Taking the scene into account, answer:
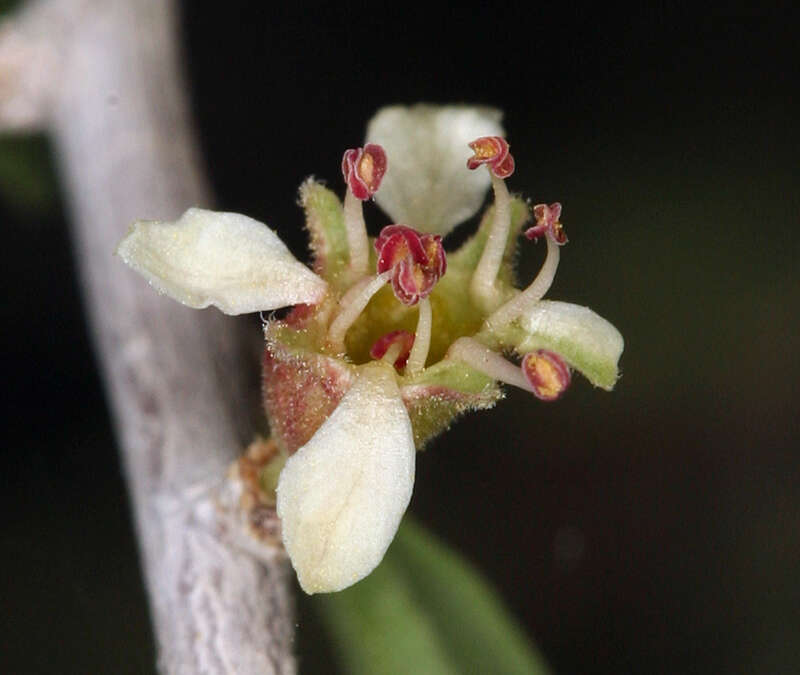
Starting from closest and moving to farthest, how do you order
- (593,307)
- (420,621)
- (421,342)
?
(421,342) → (420,621) → (593,307)

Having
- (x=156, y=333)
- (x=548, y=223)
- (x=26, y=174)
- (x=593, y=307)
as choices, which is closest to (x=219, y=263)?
(x=548, y=223)

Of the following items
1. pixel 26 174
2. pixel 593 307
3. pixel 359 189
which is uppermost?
pixel 359 189

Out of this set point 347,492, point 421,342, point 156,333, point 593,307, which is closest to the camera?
point 347,492

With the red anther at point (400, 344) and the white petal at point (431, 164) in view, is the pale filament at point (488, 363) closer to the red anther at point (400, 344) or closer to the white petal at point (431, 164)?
the red anther at point (400, 344)

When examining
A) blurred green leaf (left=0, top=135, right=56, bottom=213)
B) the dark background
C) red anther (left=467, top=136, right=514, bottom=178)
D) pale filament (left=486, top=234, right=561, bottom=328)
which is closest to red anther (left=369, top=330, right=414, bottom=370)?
pale filament (left=486, top=234, right=561, bottom=328)

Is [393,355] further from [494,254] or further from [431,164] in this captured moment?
[431,164]
